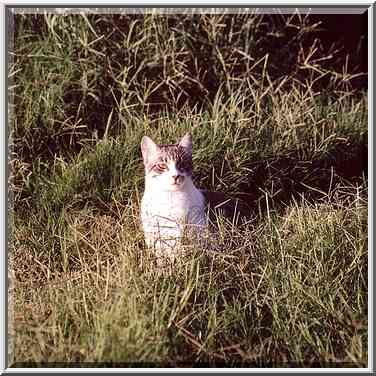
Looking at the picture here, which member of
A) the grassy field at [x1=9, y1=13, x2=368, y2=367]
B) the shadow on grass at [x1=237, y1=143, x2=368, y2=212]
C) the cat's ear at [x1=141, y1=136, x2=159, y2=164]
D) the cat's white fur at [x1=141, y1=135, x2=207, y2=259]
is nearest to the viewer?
the grassy field at [x1=9, y1=13, x2=368, y2=367]

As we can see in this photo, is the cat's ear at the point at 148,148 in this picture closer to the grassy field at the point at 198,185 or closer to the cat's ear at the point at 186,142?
the cat's ear at the point at 186,142

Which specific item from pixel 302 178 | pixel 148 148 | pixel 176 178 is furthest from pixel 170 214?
pixel 302 178

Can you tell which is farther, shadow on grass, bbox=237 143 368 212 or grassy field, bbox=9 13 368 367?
shadow on grass, bbox=237 143 368 212

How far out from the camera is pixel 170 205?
12.5 feet

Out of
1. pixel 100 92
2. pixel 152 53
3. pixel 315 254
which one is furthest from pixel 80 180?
pixel 315 254

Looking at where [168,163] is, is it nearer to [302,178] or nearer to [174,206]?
[174,206]

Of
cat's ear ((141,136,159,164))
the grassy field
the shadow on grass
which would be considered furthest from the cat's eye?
the shadow on grass

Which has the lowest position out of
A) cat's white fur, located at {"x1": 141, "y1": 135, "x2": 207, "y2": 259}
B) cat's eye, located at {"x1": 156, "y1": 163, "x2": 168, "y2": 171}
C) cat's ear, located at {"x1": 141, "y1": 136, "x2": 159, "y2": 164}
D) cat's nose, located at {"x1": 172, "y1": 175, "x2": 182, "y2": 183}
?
cat's white fur, located at {"x1": 141, "y1": 135, "x2": 207, "y2": 259}

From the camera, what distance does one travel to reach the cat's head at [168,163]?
380 cm

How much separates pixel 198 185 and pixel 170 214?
520mm

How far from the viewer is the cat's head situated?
3803mm

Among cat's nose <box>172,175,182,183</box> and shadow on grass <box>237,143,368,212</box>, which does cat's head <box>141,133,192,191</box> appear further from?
shadow on grass <box>237,143,368,212</box>

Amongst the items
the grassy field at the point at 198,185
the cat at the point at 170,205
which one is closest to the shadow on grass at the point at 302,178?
the grassy field at the point at 198,185

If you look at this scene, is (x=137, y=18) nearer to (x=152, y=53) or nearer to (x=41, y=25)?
(x=152, y=53)
